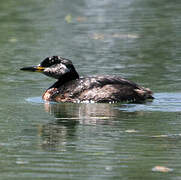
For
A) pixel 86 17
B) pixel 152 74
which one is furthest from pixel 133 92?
pixel 86 17

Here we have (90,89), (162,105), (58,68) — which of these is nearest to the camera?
(162,105)

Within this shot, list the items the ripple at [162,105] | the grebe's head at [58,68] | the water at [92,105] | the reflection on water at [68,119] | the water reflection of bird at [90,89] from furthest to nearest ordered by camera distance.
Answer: the grebe's head at [58,68] < the water reflection of bird at [90,89] < the ripple at [162,105] < the reflection on water at [68,119] < the water at [92,105]

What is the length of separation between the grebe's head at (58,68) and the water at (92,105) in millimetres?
558

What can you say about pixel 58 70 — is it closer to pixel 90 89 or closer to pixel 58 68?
pixel 58 68

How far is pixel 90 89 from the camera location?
15.0 metres

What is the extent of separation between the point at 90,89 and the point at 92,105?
47 cm

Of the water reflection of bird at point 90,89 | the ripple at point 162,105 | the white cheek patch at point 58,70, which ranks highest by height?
the white cheek patch at point 58,70

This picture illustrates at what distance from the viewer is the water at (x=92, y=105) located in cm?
920

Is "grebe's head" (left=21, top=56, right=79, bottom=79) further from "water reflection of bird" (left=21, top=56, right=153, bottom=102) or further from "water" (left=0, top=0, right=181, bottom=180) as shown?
"water" (left=0, top=0, right=181, bottom=180)

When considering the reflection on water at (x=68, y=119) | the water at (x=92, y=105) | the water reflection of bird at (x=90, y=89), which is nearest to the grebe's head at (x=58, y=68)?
the water reflection of bird at (x=90, y=89)

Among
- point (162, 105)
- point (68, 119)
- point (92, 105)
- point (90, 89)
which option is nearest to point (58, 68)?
point (90, 89)

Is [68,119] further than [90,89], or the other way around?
[90,89]

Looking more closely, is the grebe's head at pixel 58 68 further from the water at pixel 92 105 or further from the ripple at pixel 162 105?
the ripple at pixel 162 105

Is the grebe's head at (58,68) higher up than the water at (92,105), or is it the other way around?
the grebe's head at (58,68)
